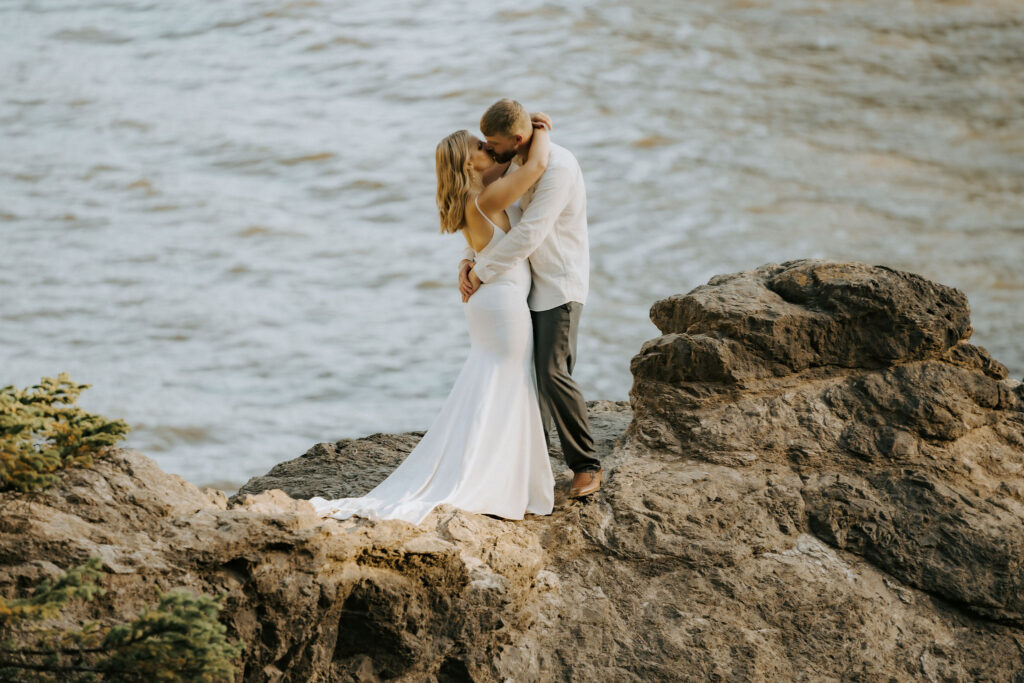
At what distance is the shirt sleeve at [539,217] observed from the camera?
484 cm

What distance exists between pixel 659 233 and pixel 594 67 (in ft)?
12.1

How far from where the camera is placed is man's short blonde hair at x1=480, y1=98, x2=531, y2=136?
15.6 feet

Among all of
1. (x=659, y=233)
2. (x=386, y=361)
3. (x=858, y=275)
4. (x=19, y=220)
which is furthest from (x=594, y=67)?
(x=858, y=275)

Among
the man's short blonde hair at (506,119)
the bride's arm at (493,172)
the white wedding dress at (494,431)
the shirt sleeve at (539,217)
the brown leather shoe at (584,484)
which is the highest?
the man's short blonde hair at (506,119)

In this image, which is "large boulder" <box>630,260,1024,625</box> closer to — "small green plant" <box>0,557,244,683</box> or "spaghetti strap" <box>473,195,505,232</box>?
"spaghetti strap" <box>473,195,505,232</box>

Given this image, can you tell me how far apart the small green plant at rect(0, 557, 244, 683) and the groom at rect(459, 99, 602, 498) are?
76.0 inches

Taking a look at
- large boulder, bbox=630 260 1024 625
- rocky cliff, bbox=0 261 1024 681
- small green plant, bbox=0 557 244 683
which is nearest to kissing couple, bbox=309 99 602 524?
rocky cliff, bbox=0 261 1024 681

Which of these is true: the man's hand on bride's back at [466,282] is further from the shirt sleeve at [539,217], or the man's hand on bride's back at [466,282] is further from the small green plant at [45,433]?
the small green plant at [45,433]

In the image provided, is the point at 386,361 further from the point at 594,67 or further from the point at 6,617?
the point at 6,617

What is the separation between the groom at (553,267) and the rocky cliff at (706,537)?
1.06ft

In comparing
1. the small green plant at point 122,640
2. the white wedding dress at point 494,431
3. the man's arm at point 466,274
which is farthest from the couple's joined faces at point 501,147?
the small green plant at point 122,640

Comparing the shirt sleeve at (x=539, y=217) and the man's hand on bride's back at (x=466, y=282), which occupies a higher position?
the shirt sleeve at (x=539, y=217)

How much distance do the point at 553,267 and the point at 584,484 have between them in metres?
0.98

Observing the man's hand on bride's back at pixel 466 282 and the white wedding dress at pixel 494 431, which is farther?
the man's hand on bride's back at pixel 466 282
